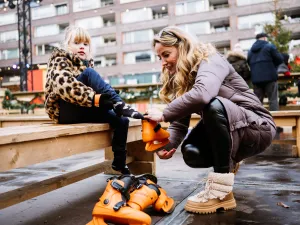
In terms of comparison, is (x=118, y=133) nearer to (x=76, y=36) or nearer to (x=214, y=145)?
(x=214, y=145)

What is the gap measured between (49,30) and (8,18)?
5959 millimetres

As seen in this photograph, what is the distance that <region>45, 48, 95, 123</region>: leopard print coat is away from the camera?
2252 mm

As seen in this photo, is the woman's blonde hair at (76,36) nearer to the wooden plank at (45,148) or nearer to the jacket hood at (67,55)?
the jacket hood at (67,55)

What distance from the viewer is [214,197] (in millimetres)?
2018

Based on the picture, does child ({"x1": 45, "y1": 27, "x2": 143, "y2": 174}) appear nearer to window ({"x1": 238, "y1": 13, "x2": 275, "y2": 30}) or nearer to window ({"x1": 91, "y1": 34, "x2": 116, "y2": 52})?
window ({"x1": 238, "y1": 13, "x2": 275, "y2": 30})

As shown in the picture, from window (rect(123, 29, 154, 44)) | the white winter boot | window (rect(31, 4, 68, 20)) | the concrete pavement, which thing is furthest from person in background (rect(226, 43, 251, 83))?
window (rect(31, 4, 68, 20))

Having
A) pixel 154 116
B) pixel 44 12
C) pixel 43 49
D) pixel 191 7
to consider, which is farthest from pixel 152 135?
pixel 44 12

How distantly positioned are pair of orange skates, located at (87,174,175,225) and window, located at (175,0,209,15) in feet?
97.4

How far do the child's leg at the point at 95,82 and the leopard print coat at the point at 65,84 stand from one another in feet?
0.25

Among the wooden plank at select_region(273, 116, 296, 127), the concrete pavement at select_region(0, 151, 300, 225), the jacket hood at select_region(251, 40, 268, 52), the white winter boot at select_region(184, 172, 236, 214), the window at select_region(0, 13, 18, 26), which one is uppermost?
the window at select_region(0, 13, 18, 26)

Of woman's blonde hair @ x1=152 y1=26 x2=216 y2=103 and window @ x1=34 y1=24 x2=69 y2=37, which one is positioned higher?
window @ x1=34 y1=24 x2=69 y2=37

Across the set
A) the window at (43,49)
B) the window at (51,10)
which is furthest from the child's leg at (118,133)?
the window at (51,10)

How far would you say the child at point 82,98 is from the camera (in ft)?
7.41

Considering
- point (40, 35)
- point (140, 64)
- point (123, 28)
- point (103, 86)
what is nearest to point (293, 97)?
point (103, 86)
